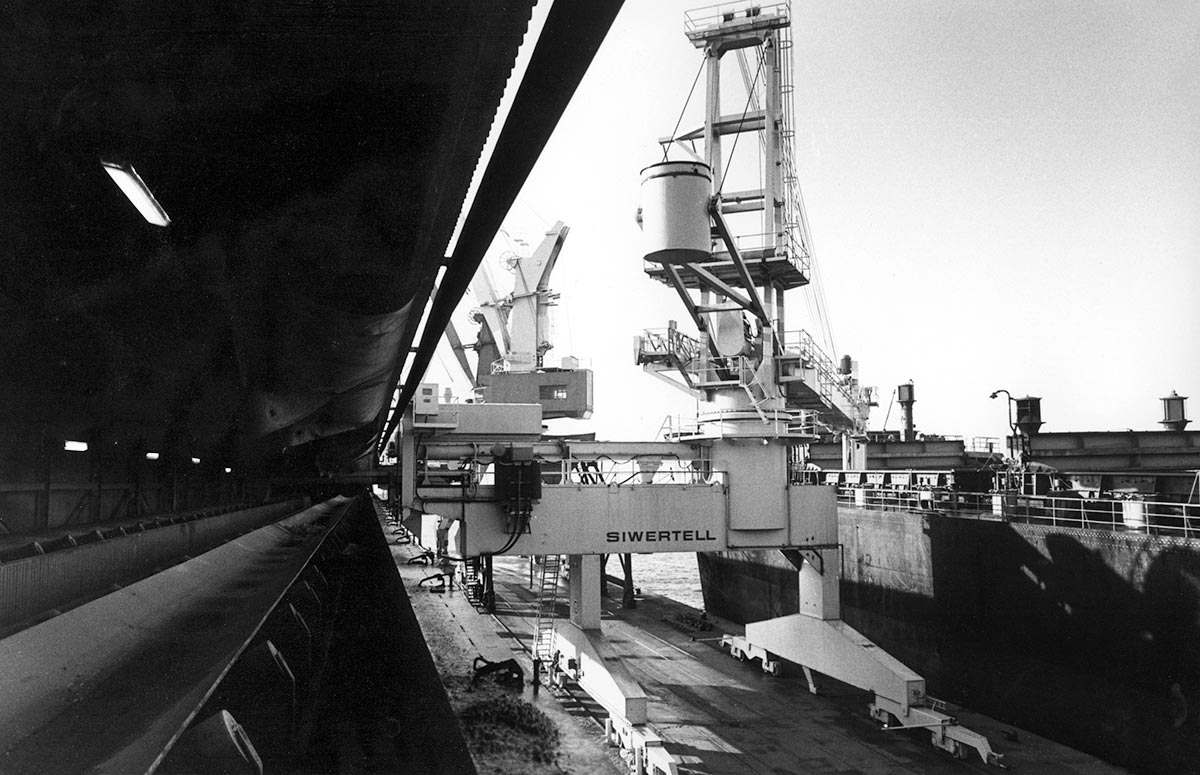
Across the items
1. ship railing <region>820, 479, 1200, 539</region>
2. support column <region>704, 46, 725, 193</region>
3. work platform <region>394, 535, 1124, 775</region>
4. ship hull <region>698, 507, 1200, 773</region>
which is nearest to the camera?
ship hull <region>698, 507, 1200, 773</region>

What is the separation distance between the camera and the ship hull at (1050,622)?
16.4 m

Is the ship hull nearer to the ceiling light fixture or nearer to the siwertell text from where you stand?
the siwertell text

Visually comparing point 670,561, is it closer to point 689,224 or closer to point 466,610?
point 689,224

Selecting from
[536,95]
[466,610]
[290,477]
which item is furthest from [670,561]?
[536,95]

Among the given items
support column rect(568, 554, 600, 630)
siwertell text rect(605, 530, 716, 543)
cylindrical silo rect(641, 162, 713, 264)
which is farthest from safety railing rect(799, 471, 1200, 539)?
cylindrical silo rect(641, 162, 713, 264)

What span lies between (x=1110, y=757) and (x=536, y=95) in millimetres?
20757

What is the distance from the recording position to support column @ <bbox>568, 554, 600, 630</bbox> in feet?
67.3

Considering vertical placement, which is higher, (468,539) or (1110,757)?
(468,539)

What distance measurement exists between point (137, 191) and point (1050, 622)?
21.8 meters

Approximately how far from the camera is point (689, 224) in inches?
719

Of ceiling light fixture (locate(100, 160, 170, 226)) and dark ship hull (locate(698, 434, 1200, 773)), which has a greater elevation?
ceiling light fixture (locate(100, 160, 170, 226))

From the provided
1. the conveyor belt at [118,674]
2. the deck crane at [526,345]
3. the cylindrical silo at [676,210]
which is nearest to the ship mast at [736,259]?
the cylindrical silo at [676,210]

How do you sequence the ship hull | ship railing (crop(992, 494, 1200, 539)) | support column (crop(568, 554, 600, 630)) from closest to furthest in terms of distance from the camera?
the ship hull, ship railing (crop(992, 494, 1200, 539)), support column (crop(568, 554, 600, 630))

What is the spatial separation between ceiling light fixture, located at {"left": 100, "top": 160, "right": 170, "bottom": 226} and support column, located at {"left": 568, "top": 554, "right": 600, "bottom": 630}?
16988 mm
